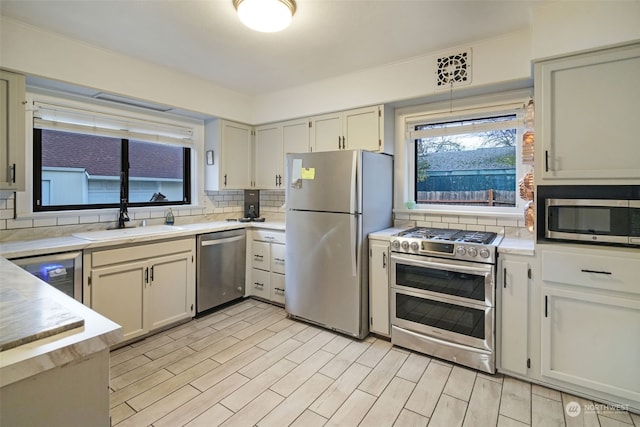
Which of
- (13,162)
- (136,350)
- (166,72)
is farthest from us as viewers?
(166,72)

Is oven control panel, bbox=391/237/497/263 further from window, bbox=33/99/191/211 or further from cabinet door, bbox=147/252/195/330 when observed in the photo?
window, bbox=33/99/191/211

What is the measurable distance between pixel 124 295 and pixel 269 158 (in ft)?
7.16

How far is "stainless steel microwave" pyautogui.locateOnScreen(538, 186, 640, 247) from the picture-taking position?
1938 mm

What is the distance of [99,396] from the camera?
89 centimetres

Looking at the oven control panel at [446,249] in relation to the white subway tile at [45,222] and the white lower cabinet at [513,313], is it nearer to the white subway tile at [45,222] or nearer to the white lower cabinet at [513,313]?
the white lower cabinet at [513,313]

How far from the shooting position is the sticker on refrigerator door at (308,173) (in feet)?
9.82

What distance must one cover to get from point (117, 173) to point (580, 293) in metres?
3.98

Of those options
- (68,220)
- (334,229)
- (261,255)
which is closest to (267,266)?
(261,255)

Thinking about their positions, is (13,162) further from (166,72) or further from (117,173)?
(166,72)

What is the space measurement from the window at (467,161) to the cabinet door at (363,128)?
0.41 m

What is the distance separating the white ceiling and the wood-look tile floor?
2500mm

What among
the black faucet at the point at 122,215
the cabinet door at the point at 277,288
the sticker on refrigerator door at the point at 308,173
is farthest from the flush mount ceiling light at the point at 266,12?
the cabinet door at the point at 277,288

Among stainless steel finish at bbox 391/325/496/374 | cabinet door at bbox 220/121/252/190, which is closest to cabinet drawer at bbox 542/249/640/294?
stainless steel finish at bbox 391/325/496/374

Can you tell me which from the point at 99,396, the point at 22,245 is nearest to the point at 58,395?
the point at 99,396
